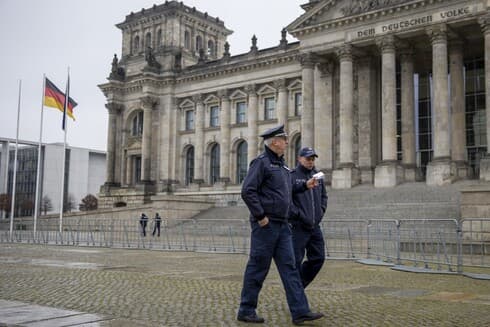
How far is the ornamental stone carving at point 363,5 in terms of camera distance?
1494 inches

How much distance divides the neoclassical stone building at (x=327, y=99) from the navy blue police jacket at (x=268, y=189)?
2858 cm

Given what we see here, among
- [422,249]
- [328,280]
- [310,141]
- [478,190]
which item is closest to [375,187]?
[310,141]

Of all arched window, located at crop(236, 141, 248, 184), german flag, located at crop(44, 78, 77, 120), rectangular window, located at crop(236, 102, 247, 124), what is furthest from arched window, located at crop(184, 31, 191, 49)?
german flag, located at crop(44, 78, 77, 120)

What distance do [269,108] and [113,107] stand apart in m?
18.2

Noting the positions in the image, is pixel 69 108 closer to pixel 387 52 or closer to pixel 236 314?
pixel 387 52

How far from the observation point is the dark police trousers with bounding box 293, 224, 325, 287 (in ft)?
25.6

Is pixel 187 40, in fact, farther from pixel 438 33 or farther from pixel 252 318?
pixel 252 318

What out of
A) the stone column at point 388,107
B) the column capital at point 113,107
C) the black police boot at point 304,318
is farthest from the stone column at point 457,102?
the column capital at point 113,107

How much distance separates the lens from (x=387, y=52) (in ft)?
124

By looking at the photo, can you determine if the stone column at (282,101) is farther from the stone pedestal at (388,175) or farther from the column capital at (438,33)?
the column capital at (438,33)

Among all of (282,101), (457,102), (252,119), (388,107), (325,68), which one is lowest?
(388,107)

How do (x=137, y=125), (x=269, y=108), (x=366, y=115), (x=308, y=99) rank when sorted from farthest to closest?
(x=137, y=125)
(x=269, y=108)
(x=308, y=99)
(x=366, y=115)

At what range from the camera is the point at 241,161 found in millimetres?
54812

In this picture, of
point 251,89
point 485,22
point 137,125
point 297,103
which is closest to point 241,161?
point 251,89
